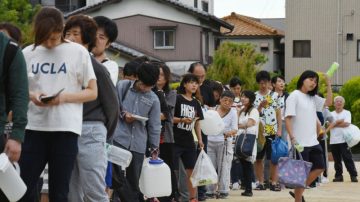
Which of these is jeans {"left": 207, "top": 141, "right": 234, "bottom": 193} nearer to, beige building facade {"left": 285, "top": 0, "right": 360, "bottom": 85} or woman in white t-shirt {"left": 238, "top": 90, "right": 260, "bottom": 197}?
woman in white t-shirt {"left": 238, "top": 90, "right": 260, "bottom": 197}

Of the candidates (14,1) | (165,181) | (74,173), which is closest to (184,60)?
(14,1)

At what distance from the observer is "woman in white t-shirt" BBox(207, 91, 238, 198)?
13.4 m

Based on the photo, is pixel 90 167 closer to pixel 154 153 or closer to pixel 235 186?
pixel 154 153

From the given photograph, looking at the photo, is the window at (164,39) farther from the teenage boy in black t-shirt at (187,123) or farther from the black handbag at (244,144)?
the teenage boy in black t-shirt at (187,123)

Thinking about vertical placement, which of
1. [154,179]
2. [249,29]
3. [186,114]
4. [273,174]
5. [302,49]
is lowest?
[273,174]

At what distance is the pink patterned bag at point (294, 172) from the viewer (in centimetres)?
1127

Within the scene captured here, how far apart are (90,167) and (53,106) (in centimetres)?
69

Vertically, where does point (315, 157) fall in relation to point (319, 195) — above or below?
above

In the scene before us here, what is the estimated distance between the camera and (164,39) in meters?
47.7

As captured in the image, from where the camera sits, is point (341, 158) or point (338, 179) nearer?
point (338, 179)

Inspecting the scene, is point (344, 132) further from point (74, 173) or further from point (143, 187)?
point (74, 173)

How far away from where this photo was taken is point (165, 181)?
32.4ft

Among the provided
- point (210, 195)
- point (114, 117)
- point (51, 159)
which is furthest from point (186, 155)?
point (51, 159)

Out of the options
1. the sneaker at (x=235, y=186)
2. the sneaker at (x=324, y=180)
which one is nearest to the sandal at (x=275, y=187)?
the sneaker at (x=235, y=186)
